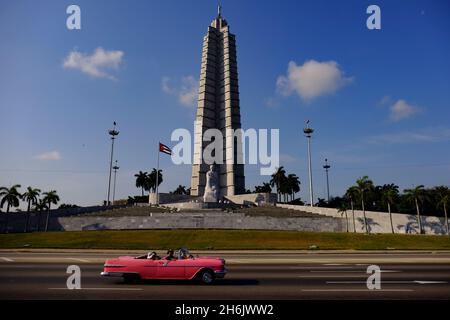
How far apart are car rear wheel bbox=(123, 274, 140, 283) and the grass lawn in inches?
756

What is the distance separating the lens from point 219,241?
1463 inches

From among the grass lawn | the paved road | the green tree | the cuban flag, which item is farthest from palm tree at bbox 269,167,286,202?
the paved road

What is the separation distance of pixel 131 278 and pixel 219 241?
24905 millimetres

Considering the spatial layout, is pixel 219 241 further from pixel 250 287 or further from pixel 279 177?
pixel 279 177

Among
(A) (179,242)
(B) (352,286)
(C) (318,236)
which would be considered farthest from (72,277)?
(C) (318,236)

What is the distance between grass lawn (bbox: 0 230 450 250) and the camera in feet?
112

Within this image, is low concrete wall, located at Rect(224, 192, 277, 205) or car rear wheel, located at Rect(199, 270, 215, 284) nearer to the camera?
car rear wheel, located at Rect(199, 270, 215, 284)

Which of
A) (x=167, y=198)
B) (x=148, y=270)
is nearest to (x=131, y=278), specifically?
(x=148, y=270)

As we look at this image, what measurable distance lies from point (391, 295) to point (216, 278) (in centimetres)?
640

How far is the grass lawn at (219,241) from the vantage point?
112ft

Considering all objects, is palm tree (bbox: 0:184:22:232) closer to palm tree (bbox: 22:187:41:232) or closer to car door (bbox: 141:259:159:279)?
palm tree (bbox: 22:187:41:232)

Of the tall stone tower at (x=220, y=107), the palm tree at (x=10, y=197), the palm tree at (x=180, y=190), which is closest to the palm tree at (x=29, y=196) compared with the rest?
the palm tree at (x=10, y=197)

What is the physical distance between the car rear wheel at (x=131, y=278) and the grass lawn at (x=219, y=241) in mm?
19193
